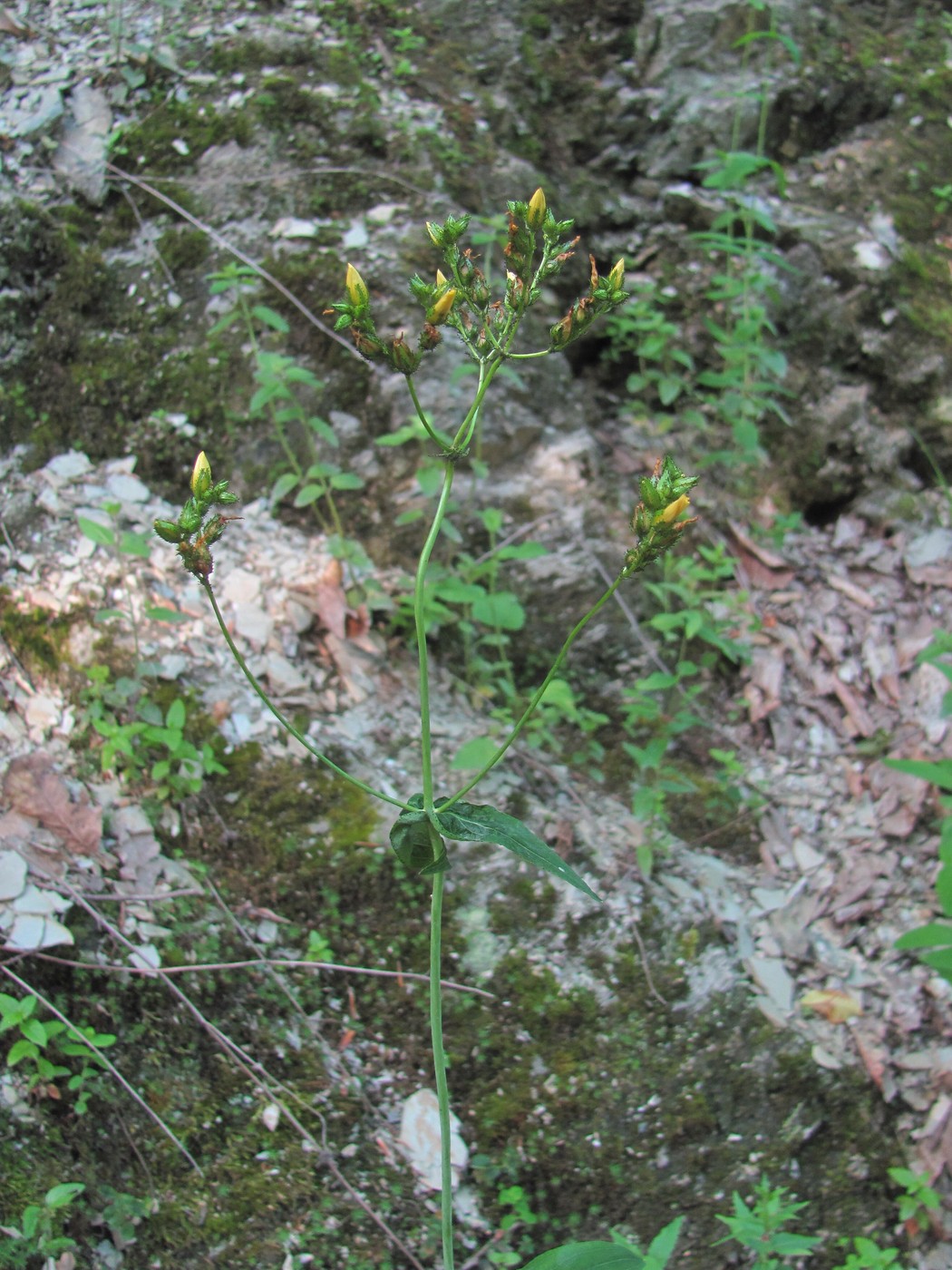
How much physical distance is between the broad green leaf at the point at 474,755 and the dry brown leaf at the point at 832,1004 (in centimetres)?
114

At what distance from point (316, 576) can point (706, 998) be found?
1.71m

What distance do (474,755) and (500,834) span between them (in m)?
1.15

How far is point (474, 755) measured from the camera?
8.17ft

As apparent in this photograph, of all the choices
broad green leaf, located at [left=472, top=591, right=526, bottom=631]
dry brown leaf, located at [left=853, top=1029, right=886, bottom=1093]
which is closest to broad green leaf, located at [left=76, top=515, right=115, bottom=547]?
Result: broad green leaf, located at [left=472, top=591, right=526, bottom=631]

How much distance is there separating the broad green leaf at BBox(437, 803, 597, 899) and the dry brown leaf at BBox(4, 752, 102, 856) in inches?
49.0

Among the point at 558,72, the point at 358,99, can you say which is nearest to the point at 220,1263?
the point at 358,99

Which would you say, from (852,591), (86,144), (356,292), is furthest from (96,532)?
(852,591)

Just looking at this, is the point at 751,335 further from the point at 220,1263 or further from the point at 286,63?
the point at 220,1263

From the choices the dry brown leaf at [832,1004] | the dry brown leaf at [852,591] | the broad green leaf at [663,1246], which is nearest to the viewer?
the broad green leaf at [663,1246]

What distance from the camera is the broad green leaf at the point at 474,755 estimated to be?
8.01 ft

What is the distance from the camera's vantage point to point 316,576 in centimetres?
299

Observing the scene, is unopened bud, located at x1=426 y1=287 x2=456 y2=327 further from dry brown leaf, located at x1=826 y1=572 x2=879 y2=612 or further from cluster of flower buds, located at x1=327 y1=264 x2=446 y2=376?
dry brown leaf, located at x1=826 y1=572 x2=879 y2=612

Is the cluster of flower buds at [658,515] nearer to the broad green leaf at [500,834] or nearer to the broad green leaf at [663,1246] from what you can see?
the broad green leaf at [500,834]

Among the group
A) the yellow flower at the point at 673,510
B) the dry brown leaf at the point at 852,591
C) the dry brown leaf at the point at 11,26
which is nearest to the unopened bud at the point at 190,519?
the yellow flower at the point at 673,510
